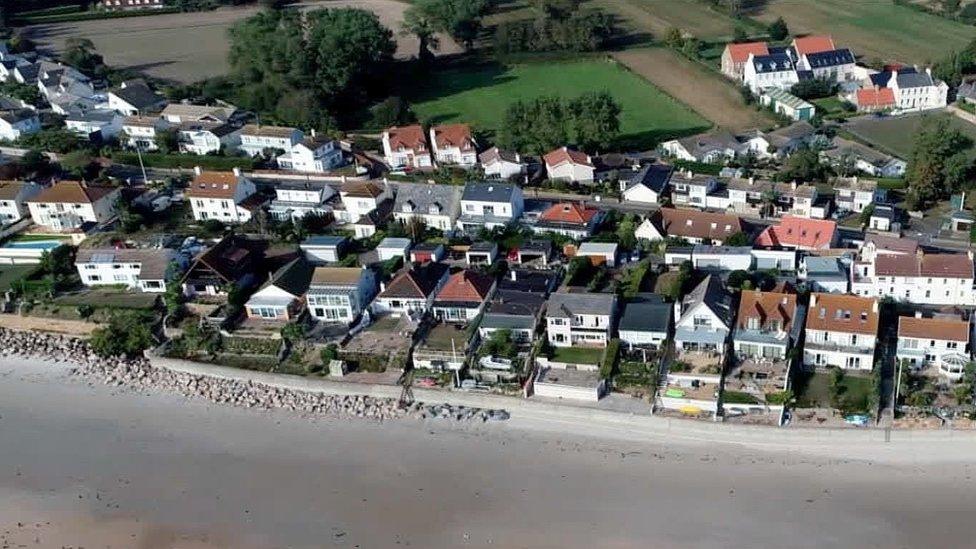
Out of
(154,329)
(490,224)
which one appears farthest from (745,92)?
(154,329)

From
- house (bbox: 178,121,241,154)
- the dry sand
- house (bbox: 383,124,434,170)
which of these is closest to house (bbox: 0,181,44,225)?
house (bbox: 178,121,241,154)

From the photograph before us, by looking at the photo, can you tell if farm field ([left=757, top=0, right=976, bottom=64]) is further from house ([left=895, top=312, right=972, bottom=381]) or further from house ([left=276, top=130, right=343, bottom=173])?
house ([left=276, top=130, right=343, bottom=173])

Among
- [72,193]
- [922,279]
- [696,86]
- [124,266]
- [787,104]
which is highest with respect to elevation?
[696,86]

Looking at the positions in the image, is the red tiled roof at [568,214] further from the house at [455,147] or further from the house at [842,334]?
the house at [842,334]

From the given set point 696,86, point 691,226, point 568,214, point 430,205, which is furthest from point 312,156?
point 696,86

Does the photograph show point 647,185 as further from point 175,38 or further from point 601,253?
point 175,38

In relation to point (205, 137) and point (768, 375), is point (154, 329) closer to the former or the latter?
point (205, 137)
